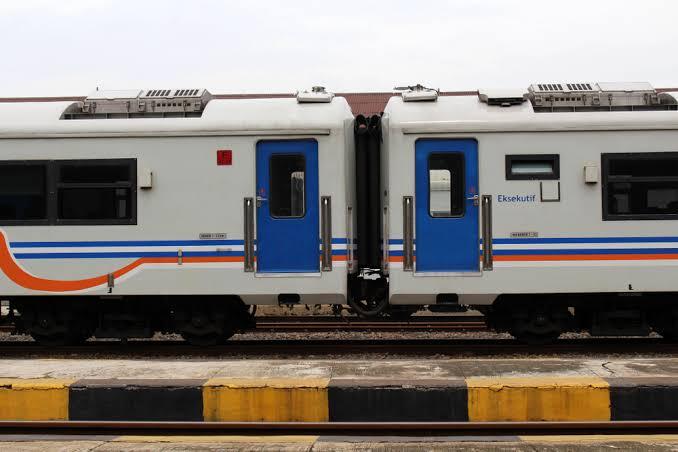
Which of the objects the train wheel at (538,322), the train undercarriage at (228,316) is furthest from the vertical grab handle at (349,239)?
the train wheel at (538,322)

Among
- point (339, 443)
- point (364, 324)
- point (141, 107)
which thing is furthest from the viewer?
point (364, 324)

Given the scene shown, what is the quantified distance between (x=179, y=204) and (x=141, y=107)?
1381mm

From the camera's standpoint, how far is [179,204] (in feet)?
31.4

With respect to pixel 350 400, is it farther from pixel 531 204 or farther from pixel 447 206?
pixel 531 204

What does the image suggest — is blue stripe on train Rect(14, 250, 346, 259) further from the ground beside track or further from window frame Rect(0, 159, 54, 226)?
the ground beside track

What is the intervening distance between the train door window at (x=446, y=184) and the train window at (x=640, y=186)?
173 centimetres

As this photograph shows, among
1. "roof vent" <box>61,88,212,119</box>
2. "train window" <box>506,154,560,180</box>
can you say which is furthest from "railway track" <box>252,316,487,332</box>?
"roof vent" <box>61,88,212,119</box>

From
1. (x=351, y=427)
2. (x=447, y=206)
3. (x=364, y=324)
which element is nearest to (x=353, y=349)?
(x=447, y=206)

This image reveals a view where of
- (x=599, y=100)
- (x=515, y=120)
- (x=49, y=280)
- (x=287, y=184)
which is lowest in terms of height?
(x=49, y=280)

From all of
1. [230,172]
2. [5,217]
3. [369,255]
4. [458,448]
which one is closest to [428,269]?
[369,255]

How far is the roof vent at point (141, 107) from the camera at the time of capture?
32.2 ft

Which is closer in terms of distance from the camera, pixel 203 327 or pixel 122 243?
pixel 122 243

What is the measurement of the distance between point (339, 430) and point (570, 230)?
4.56m

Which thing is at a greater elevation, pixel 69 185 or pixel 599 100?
pixel 599 100
